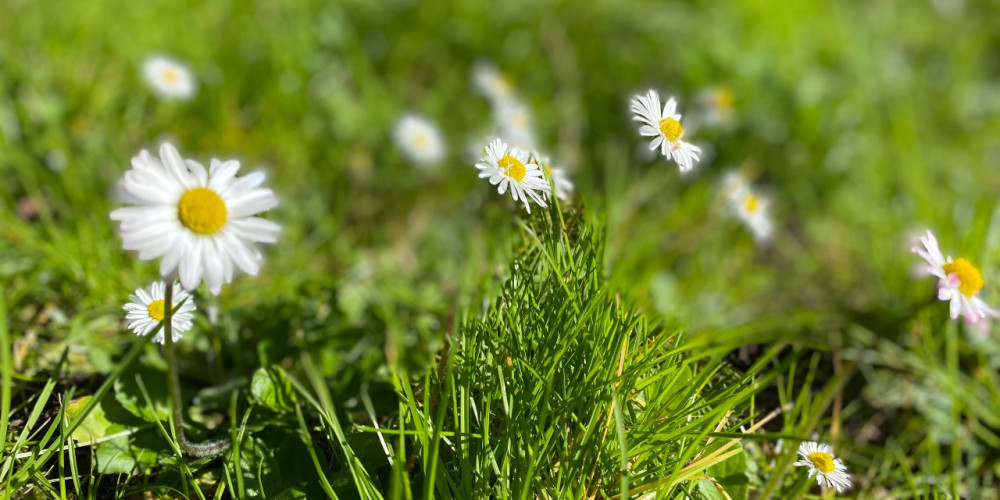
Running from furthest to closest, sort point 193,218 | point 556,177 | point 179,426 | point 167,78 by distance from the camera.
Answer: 1. point 167,78
2. point 556,177
3. point 179,426
4. point 193,218

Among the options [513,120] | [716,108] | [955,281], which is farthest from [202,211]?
[716,108]

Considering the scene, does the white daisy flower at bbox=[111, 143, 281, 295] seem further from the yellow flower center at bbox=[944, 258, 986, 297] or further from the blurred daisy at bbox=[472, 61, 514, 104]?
the blurred daisy at bbox=[472, 61, 514, 104]

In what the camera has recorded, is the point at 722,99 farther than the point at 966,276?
Yes

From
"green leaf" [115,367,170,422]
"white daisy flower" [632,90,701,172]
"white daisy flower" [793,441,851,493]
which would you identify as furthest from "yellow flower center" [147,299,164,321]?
"white daisy flower" [793,441,851,493]

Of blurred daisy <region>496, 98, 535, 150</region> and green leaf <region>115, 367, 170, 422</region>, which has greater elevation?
blurred daisy <region>496, 98, 535, 150</region>

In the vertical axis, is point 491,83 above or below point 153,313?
above

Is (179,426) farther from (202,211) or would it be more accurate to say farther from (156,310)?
(202,211)

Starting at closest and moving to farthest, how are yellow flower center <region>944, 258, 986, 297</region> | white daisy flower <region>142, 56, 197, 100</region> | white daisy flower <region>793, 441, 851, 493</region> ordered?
white daisy flower <region>793, 441, 851, 493</region> → yellow flower center <region>944, 258, 986, 297</region> → white daisy flower <region>142, 56, 197, 100</region>
